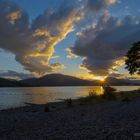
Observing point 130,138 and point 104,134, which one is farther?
point 104,134

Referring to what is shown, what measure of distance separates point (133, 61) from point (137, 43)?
3.68 metres

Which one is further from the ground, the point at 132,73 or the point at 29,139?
the point at 132,73

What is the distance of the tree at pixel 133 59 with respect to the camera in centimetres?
5259

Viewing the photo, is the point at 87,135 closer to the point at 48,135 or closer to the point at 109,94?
the point at 48,135

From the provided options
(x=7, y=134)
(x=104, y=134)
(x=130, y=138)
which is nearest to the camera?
(x=130, y=138)

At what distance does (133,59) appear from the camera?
5372cm

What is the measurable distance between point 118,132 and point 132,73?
44.0m

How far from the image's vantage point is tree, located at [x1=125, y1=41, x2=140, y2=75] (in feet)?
173

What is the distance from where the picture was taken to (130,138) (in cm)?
1067

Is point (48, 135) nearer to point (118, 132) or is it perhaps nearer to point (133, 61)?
point (118, 132)

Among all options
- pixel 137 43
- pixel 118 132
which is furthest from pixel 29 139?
pixel 137 43

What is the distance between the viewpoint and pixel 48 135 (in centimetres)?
1336

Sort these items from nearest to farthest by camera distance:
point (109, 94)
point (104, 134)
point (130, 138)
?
point (130, 138) → point (104, 134) → point (109, 94)

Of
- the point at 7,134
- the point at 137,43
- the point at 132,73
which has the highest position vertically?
the point at 137,43
